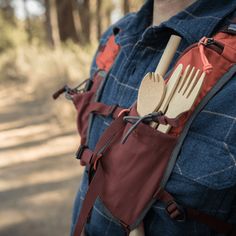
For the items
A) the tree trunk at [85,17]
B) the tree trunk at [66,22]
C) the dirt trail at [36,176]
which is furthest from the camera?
the tree trunk at [85,17]

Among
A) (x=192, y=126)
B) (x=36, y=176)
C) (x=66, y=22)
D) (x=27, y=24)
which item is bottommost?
(x=27, y=24)

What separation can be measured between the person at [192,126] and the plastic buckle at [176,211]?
0.7 inches

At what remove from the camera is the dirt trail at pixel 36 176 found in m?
3.29

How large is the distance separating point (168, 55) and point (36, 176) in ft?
10.9

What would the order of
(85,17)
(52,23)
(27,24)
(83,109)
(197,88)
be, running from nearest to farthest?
(197,88) < (83,109) < (52,23) < (85,17) < (27,24)

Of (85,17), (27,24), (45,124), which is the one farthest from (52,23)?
(27,24)

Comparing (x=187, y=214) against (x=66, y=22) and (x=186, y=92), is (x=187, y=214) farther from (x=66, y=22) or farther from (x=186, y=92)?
(x=66, y=22)

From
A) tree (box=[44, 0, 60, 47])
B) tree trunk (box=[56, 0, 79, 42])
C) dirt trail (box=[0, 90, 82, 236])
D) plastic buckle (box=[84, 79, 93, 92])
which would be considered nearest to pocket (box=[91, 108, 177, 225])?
plastic buckle (box=[84, 79, 93, 92])

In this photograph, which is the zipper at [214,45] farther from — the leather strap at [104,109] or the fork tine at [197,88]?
the leather strap at [104,109]

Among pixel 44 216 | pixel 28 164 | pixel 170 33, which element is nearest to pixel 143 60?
pixel 170 33

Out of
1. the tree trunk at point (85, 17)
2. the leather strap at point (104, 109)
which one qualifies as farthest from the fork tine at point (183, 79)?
the tree trunk at point (85, 17)

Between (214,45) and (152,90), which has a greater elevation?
(214,45)

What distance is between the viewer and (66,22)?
11.1m

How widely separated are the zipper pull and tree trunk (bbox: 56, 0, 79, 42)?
10.1m
